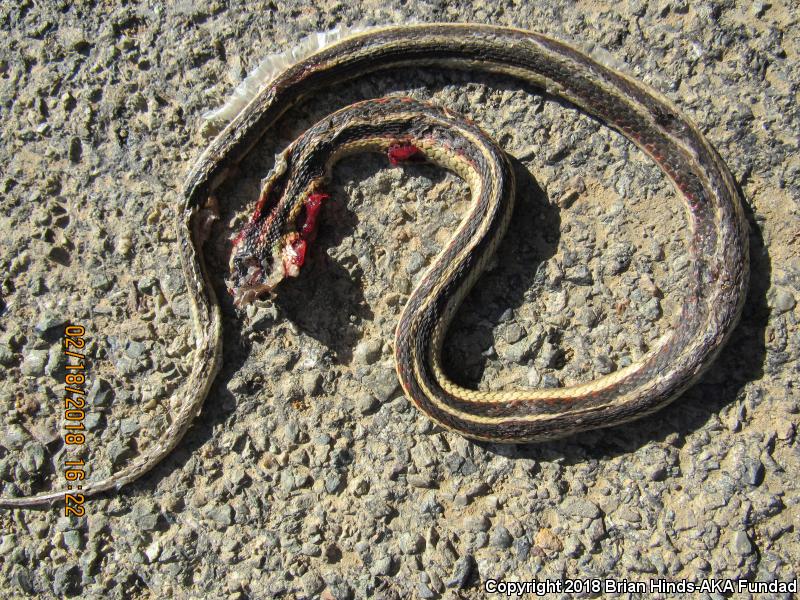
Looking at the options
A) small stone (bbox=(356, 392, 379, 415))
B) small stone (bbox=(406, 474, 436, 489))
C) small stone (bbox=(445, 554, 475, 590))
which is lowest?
small stone (bbox=(445, 554, 475, 590))

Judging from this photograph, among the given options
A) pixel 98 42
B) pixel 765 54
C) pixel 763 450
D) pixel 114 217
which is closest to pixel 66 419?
pixel 114 217

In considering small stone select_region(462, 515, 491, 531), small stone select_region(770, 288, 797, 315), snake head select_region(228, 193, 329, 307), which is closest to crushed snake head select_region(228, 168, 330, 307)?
snake head select_region(228, 193, 329, 307)

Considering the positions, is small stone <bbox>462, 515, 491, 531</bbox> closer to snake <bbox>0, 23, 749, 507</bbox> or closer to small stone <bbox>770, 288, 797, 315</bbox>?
snake <bbox>0, 23, 749, 507</bbox>

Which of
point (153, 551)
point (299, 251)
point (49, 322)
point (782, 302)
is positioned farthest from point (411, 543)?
point (49, 322)

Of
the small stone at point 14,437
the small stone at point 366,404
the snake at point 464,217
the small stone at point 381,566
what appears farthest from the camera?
the small stone at point 14,437

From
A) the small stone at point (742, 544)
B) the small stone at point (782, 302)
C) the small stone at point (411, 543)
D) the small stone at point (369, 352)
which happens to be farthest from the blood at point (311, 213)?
the small stone at point (742, 544)

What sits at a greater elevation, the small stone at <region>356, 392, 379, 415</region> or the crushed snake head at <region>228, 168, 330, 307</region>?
the crushed snake head at <region>228, 168, 330, 307</region>

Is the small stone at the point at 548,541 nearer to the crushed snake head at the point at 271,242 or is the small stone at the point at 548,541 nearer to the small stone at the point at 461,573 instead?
the small stone at the point at 461,573
